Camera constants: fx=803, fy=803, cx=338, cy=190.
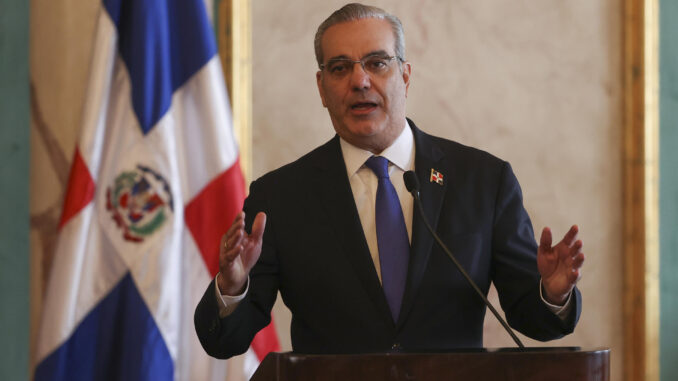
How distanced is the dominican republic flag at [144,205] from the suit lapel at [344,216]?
822 millimetres

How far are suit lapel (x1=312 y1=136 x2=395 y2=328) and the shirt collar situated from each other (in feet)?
0.07

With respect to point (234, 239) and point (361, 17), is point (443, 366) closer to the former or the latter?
point (234, 239)

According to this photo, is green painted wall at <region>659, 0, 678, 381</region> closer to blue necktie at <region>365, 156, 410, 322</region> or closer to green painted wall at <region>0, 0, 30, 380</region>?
blue necktie at <region>365, 156, 410, 322</region>

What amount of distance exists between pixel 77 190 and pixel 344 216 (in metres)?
1.18

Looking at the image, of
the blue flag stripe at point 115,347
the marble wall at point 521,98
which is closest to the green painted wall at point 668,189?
the marble wall at point 521,98

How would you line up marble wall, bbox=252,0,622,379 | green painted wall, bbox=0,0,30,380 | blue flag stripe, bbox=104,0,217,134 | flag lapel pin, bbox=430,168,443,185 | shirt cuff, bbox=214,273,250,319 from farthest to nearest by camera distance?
marble wall, bbox=252,0,622,379 < green painted wall, bbox=0,0,30,380 < blue flag stripe, bbox=104,0,217,134 < flag lapel pin, bbox=430,168,443,185 < shirt cuff, bbox=214,273,250,319

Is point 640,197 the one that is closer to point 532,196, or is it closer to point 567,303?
point 532,196

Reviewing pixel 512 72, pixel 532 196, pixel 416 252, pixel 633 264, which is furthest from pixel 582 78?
pixel 416 252

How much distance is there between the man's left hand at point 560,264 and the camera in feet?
5.32

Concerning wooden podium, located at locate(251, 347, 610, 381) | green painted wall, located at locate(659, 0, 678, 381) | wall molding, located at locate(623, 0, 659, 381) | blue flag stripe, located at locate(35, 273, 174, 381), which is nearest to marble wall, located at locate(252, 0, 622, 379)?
wall molding, located at locate(623, 0, 659, 381)

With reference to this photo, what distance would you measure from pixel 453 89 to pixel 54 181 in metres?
1.65

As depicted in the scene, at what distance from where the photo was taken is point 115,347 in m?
2.83

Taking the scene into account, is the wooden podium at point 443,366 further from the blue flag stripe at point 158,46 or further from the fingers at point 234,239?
the blue flag stripe at point 158,46

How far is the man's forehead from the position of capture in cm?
220
